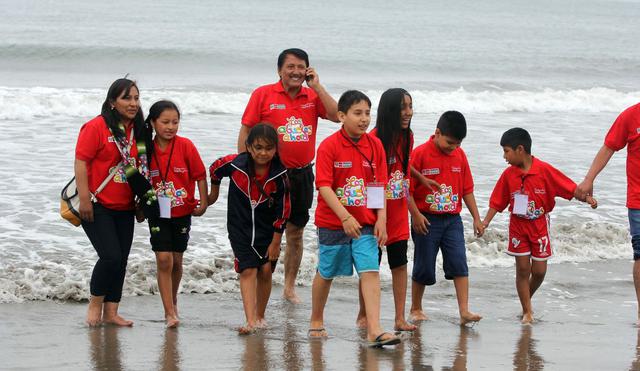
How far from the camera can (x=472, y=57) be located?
37.0 meters

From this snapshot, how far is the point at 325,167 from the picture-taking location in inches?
219

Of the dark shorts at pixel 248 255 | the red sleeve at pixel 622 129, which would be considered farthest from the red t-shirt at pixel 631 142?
the dark shorts at pixel 248 255

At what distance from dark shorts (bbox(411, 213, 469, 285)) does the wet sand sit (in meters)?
0.36

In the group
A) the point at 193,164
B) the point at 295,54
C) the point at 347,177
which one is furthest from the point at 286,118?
the point at 347,177

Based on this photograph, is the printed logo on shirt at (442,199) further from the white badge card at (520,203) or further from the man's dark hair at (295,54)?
the man's dark hair at (295,54)

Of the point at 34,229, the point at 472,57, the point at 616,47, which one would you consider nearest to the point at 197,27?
the point at 472,57

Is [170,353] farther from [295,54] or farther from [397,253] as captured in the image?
[295,54]

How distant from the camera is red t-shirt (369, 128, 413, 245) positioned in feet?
19.7

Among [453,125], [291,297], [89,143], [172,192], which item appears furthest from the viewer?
[291,297]

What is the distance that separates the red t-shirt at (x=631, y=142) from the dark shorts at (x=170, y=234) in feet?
9.90

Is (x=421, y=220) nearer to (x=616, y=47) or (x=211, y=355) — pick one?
(x=211, y=355)

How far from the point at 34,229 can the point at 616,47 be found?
1663 inches

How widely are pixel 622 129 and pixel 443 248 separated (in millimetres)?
1515

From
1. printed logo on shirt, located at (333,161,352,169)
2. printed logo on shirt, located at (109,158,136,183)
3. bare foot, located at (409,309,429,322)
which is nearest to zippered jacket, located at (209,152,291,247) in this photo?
printed logo on shirt, located at (333,161,352,169)
